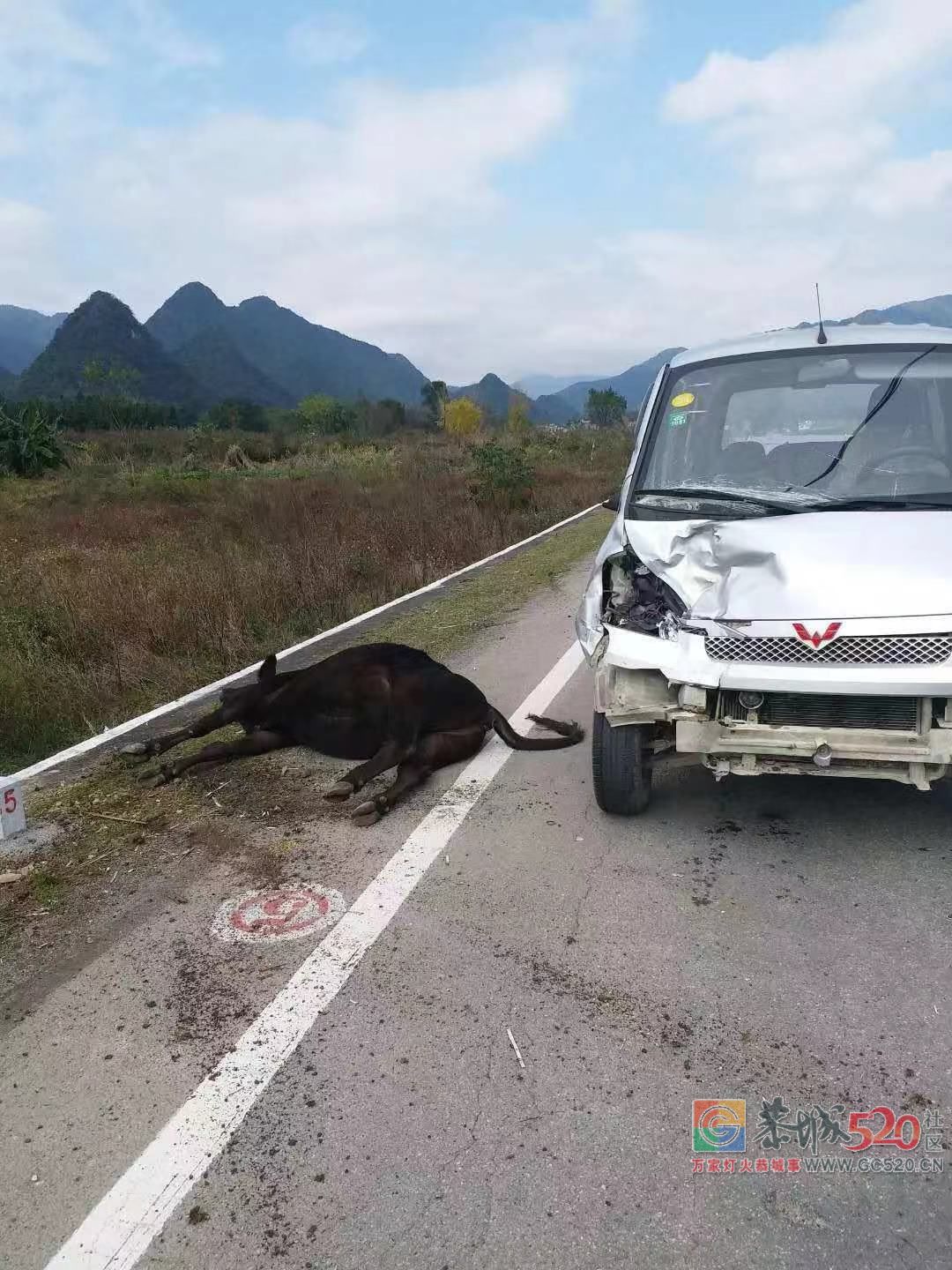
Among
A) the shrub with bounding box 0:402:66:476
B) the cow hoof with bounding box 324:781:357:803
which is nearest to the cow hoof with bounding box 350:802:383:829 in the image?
the cow hoof with bounding box 324:781:357:803

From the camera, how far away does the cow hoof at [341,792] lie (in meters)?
4.35

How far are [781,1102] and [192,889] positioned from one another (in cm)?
240

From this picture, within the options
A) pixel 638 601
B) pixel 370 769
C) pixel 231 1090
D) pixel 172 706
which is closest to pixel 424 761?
pixel 370 769

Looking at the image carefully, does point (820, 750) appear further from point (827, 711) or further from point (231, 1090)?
point (231, 1090)

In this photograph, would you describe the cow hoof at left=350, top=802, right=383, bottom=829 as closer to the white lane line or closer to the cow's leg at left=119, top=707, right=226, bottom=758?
the white lane line

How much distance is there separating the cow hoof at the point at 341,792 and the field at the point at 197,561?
269 cm

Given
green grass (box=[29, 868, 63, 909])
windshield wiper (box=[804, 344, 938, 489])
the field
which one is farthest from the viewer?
the field

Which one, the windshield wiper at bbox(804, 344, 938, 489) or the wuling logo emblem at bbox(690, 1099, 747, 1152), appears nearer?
the wuling logo emblem at bbox(690, 1099, 747, 1152)

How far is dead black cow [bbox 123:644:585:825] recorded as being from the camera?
468cm

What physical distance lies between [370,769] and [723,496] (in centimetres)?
Answer: 220

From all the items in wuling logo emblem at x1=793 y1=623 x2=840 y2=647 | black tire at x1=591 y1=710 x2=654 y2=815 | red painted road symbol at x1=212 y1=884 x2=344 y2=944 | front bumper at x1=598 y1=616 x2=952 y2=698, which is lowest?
red painted road symbol at x1=212 y1=884 x2=344 y2=944

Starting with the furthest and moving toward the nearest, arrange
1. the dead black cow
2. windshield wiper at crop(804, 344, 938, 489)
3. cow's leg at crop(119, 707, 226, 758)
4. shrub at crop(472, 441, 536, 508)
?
shrub at crop(472, 441, 536, 508) < cow's leg at crop(119, 707, 226, 758) < the dead black cow < windshield wiper at crop(804, 344, 938, 489)

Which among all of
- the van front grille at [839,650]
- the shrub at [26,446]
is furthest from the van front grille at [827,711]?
the shrub at [26,446]

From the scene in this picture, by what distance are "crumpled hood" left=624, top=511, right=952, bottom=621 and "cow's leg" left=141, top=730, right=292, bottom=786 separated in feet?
8.10
